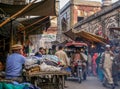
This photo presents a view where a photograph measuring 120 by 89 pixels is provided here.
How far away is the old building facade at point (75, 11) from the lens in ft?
120

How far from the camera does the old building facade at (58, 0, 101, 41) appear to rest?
36.4m

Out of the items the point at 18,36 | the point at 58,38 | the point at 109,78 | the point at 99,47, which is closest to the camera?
the point at 109,78

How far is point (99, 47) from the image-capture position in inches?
733

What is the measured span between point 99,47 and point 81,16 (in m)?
20.3

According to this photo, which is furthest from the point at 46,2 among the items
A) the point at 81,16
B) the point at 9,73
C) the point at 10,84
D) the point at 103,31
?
the point at 81,16

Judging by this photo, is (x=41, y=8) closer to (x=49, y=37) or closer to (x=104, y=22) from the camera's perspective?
(x=104, y=22)

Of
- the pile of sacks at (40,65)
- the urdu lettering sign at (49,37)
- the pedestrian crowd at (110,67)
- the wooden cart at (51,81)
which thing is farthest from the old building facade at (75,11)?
the pile of sacks at (40,65)

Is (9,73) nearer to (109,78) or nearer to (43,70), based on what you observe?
(43,70)

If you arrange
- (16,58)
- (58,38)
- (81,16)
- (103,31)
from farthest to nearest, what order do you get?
(81,16) < (58,38) < (103,31) < (16,58)

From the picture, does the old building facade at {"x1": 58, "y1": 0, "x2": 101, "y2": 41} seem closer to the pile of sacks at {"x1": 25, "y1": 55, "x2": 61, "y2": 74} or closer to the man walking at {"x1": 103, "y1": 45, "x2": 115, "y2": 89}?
the man walking at {"x1": 103, "y1": 45, "x2": 115, "y2": 89}

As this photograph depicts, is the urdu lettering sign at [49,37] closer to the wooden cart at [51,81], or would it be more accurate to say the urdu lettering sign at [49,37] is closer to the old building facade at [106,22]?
the old building facade at [106,22]

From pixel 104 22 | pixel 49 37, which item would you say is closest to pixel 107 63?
pixel 104 22

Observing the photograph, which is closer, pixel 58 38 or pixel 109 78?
pixel 109 78

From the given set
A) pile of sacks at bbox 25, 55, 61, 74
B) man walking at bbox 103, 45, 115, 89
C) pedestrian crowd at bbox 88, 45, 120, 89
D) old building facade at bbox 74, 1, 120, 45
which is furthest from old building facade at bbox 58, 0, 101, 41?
pile of sacks at bbox 25, 55, 61, 74
